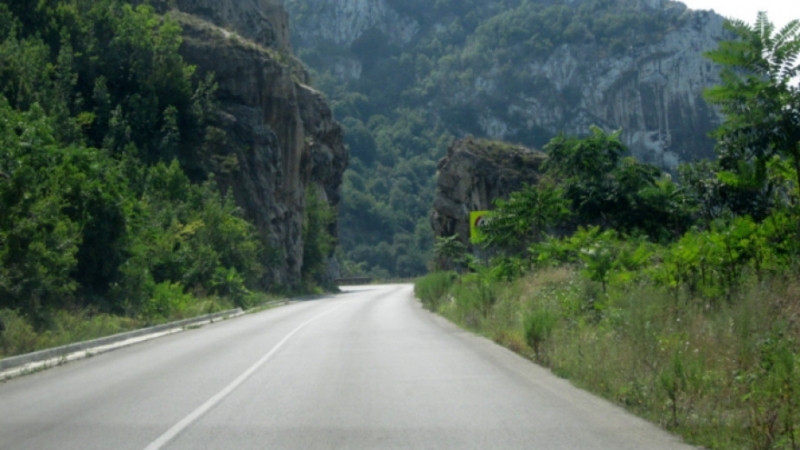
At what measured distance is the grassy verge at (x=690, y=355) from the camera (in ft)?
25.8

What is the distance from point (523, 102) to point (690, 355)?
16616 cm

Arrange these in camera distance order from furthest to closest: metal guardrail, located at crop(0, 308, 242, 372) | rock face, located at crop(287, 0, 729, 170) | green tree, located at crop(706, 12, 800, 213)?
rock face, located at crop(287, 0, 729, 170), metal guardrail, located at crop(0, 308, 242, 372), green tree, located at crop(706, 12, 800, 213)

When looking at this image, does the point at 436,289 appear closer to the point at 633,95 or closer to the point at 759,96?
the point at 759,96

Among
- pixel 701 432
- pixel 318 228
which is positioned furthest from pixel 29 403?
pixel 318 228

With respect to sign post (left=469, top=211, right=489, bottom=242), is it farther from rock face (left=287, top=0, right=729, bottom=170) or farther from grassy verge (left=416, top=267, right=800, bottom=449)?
rock face (left=287, top=0, right=729, bottom=170)

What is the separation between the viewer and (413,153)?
177875mm

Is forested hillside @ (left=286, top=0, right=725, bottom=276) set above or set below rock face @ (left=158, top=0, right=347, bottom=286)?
above

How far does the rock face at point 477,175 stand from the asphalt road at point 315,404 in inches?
1410

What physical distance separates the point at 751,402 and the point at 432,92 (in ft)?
615

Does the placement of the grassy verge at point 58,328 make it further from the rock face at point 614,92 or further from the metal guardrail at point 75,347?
the rock face at point 614,92

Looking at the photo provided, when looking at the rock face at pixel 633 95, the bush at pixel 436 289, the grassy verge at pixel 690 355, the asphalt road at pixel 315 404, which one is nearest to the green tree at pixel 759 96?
the grassy verge at pixel 690 355

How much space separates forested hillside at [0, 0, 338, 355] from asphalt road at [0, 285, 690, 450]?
204 inches

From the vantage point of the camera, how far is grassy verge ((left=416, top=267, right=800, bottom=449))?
7855 mm

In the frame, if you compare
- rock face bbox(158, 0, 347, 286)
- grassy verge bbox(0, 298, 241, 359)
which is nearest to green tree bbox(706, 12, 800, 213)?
grassy verge bbox(0, 298, 241, 359)
